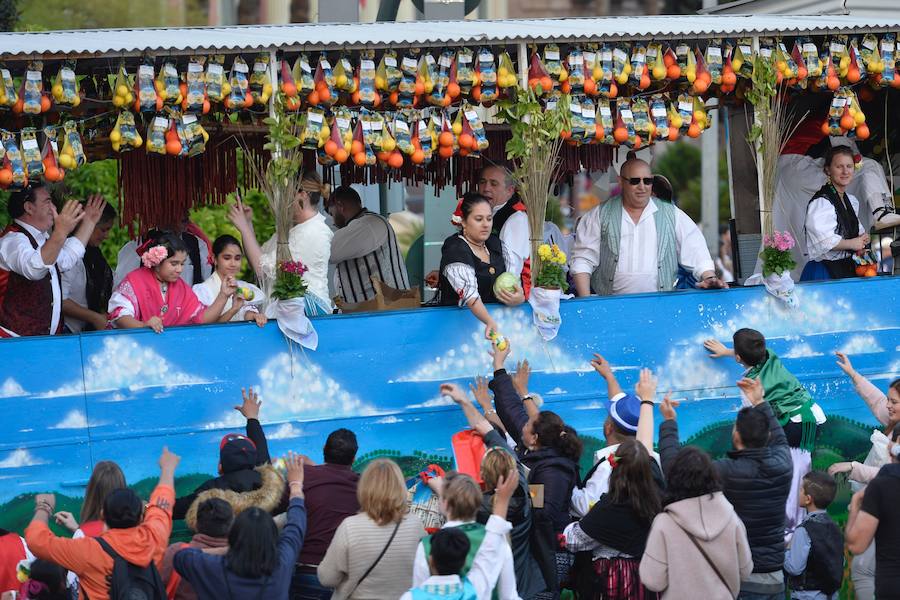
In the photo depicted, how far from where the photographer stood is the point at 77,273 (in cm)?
853

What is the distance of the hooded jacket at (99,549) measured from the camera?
6109mm

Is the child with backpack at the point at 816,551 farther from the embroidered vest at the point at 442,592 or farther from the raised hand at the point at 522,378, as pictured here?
the embroidered vest at the point at 442,592

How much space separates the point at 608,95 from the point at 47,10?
21162mm

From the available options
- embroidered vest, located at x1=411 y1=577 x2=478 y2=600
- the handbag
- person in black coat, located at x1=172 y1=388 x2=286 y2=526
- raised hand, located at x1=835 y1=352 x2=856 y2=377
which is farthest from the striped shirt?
embroidered vest, located at x1=411 y1=577 x2=478 y2=600

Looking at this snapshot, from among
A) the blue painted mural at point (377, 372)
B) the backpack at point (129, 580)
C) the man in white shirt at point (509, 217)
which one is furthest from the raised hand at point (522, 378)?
the backpack at point (129, 580)

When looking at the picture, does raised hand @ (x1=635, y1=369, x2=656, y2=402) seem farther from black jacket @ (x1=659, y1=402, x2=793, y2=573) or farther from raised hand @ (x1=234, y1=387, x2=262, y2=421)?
raised hand @ (x1=234, y1=387, x2=262, y2=421)

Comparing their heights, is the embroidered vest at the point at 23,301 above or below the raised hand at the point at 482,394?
above

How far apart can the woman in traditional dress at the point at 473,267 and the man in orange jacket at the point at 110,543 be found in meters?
2.56

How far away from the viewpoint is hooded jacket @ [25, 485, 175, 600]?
611cm

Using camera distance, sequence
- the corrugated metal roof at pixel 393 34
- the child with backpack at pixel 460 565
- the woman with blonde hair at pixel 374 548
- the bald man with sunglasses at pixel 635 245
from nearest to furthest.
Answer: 1. the child with backpack at pixel 460 565
2. the woman with blonde hair at pixel 374 548
3. the corrugated metal roof at pixel 393 34
4. the bald man with sunglasses at pixel 635 245

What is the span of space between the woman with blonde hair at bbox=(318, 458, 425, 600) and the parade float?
1.72 m

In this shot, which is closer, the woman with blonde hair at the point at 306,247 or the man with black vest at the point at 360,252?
the woman with blonde hair at the point at 306,247

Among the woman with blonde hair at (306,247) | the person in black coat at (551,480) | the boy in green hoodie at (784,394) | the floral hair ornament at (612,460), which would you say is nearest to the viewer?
the floral hair ornament at (612,460)

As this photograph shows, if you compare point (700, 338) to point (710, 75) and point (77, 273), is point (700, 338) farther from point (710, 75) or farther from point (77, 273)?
point (77, 273)
